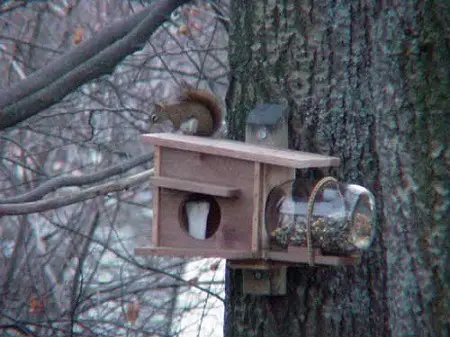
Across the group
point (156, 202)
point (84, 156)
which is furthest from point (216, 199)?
point (84, 156)

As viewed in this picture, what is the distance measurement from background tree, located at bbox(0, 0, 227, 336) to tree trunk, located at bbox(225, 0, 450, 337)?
923 mm

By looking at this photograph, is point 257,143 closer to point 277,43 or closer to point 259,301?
point 277,43

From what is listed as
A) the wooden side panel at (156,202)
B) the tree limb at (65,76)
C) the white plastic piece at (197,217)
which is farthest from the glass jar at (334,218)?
the tree limb at (65,76)

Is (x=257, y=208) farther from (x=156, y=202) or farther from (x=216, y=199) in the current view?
(x=156, y=202)

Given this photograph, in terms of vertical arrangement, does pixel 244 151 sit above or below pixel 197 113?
below

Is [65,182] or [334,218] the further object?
[65,182]

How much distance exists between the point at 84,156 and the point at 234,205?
5276 mm

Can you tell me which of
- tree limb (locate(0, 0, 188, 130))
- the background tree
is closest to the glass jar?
the background tree

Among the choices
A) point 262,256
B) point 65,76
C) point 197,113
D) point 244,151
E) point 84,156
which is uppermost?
point 84,156

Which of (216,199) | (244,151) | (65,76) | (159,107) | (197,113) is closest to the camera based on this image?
(244,151)

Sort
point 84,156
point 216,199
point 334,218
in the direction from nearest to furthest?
point 334,218
point 216,199
point 84,156

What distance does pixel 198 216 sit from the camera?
2.83 metres

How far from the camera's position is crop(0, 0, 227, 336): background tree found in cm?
395

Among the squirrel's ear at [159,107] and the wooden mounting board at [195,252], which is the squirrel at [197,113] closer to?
the squirrel's ear at [159,107]
